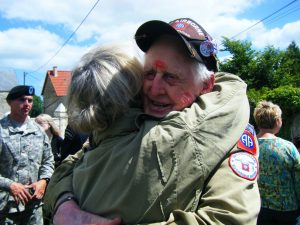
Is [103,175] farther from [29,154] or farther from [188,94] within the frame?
[29,154]

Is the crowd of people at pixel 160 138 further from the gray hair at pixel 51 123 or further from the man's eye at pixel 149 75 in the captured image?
the gray hair at pixel 51 123

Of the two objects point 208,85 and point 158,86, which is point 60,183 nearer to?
point 158,86

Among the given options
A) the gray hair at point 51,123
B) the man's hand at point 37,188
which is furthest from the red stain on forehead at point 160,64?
the gray hair at point 51,123

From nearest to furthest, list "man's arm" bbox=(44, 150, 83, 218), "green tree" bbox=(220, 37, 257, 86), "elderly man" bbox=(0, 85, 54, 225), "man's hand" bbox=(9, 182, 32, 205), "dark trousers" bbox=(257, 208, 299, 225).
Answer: "man's arm" bbox=(44, 150, 83, 218) < "dark trousers" bbox=(257, 208, 299, 225) < "man's hand" bbox=(9, 182, 32, 205) < "elderly man" bbox=(0, 85, 54, 225) < "green tree" bbox=(220, 37, 257, 86)

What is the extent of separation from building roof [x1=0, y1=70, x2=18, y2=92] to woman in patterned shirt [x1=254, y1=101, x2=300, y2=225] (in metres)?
27.9

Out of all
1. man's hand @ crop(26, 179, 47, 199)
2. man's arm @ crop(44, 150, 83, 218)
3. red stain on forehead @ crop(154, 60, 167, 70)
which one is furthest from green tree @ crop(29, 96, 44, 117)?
red stain on forehead @ crop(154, 60, 167, 70)

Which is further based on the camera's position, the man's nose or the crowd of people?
the man's nose

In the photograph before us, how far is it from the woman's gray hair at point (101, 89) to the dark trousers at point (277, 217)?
344 centimetres

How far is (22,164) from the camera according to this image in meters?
4.72

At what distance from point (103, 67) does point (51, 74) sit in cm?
5199

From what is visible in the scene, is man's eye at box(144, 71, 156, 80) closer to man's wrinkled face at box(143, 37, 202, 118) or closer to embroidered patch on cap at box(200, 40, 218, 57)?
man's wrinkled face at box(143, 37, 202, 118)

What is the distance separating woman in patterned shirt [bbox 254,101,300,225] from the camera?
4293 millimetres

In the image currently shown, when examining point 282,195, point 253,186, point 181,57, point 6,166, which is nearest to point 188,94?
point 181,57

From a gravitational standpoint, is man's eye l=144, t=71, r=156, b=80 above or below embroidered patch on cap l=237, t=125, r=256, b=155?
above
